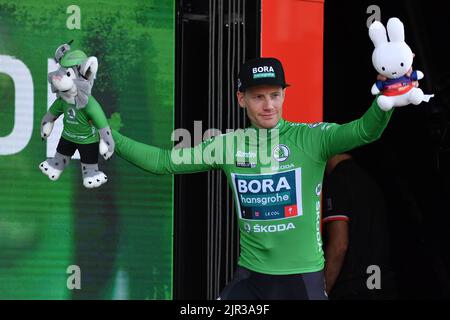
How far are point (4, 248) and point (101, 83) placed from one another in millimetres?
958

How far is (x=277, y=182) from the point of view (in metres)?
4.06

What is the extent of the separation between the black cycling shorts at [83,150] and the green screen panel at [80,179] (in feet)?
2.54

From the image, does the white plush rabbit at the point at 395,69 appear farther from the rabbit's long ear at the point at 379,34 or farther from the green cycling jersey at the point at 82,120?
the green cycling jersey at the point at 82,120

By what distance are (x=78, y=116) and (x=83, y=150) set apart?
6.6 inches

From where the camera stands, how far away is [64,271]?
4.83 meters

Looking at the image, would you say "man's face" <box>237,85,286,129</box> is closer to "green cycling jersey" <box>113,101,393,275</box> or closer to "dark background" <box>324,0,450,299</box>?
"green cycling jersey" <box>113,101,393,275</box>

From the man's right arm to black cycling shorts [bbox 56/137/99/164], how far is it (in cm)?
14

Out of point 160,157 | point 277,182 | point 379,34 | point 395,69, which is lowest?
point 277,182

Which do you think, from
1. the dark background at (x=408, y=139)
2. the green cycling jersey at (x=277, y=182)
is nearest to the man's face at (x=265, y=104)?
the green cycling jersey at (x=277, y=182)

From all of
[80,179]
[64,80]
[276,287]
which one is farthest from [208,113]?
[64,80]

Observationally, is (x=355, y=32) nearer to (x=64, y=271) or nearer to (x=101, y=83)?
(x=101, y=83)

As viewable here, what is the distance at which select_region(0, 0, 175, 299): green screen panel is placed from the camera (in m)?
4.76

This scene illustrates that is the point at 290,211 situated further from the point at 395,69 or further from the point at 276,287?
the point at 395,69

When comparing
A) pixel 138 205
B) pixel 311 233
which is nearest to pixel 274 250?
pixel 311 233
